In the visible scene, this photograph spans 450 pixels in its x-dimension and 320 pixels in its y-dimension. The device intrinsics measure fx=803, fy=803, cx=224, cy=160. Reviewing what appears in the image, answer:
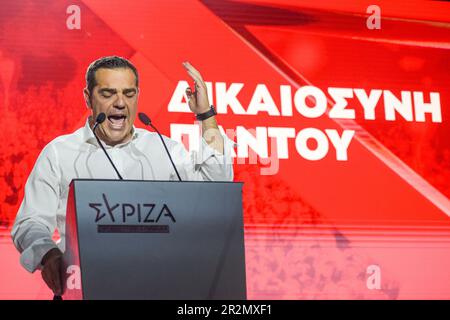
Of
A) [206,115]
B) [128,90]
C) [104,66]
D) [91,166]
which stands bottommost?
[91,166]

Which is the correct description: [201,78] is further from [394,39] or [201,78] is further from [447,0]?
[447,0]

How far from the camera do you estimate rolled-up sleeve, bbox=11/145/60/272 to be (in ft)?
10.00

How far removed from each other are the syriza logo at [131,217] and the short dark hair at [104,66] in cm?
135

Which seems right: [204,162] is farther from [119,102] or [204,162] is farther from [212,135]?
[119,102]

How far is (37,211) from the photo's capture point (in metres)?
3.42

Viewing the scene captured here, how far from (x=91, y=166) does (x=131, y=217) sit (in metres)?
1.15

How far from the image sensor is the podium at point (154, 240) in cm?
242

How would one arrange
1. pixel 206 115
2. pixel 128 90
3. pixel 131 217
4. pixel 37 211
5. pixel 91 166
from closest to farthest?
pixel 131 217 → pixel 37 211 → pixel 91 166 → pixel 128 90 → pixel 206 115

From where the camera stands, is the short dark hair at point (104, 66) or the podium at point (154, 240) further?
the short dark hair at point (104, 66)

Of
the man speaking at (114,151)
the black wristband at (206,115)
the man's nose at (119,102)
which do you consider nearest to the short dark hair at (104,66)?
the man speaking at (114,151)

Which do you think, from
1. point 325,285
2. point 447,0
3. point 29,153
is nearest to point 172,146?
point 29,153

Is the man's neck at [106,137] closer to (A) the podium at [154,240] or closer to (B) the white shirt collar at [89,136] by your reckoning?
(B) the white shirt collar at [89,136]

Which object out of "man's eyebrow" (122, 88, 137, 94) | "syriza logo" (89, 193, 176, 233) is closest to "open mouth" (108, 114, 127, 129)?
"man's eyebrow" (122, 88, 137, 94)

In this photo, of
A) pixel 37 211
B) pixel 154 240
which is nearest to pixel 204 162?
pixel 37 211
